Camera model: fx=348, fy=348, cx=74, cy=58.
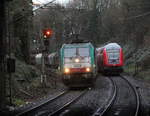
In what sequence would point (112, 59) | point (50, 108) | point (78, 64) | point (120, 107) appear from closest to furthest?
point (120, 107) → point (50, 108) → point (78, 64) → point (112, 59)

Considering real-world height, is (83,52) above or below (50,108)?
above

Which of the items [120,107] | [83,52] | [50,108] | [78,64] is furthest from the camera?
[83,52]

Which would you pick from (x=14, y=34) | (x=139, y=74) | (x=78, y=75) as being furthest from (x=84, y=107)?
(x=139, y=74)

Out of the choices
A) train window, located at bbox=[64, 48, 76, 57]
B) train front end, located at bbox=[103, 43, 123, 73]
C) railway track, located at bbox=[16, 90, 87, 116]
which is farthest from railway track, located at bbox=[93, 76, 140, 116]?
train front end, located at bbox=[103, 43, 123, 73]

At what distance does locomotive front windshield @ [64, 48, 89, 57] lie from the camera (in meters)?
24.4

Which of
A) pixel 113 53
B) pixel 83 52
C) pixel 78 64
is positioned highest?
pixel 83 52

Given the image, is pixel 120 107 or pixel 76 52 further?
pixel 76 52

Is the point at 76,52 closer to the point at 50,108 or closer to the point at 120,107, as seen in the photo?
the point at 50,108

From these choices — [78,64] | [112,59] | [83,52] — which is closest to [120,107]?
[78,64]

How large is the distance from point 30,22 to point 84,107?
1621cm

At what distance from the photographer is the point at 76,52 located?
24.6 meters

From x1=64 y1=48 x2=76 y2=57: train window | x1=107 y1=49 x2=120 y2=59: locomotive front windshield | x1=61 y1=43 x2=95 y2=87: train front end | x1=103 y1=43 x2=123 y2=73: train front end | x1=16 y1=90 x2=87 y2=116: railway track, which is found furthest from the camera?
x1=107 y1=49 x2=120 y2=59: locomotive front windshield

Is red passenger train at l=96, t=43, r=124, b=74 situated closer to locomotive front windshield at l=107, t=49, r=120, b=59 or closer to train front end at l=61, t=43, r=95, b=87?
locomotive front windshield at l=107, t=49, r=120, b=59

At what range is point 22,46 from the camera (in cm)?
3108
